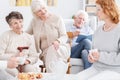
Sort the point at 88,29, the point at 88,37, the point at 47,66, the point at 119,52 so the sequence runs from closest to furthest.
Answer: the point at 119,52 < the point at 47,66 < the point at 88,37 < the point at 88,29

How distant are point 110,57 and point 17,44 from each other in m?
1.00

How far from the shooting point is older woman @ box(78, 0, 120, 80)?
2324 mm

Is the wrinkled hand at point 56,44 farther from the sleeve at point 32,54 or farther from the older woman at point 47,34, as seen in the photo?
the sleeve at point 32,54

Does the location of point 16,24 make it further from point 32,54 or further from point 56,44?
point 56,44

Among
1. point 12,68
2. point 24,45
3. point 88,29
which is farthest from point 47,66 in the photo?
point 88,29

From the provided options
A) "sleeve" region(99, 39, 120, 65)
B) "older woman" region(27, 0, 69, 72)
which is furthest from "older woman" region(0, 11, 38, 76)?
"sleeve" region(99, 39, 120, 65)

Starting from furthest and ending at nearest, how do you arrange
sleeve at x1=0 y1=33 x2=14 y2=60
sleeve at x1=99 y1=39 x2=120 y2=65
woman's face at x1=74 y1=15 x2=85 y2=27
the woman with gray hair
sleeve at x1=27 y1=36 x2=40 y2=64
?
woman's face at x1=74 y1=15 x2=85 y2=27, the woman with gray hair, sleeve at x1=27 y1=36 x2=40 y2=64, sleeve at x1=0 y1=33 x2=14 y2=60, sleeve at x1=99 y1=39 x2=120 y2=65

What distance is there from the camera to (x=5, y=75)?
215 centimetres

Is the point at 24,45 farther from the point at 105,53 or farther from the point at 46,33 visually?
the point at 105,53

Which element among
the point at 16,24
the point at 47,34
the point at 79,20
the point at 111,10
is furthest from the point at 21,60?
the point at 79,20

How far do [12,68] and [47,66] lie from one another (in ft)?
2.08

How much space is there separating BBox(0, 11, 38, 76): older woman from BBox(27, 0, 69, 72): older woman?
0.63 feet

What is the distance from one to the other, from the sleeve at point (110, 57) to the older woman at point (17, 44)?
31.0 inches

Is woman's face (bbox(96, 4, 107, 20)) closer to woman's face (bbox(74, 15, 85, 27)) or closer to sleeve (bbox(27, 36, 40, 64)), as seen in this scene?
sleeve (bbox(27, 36, 40, 64))
